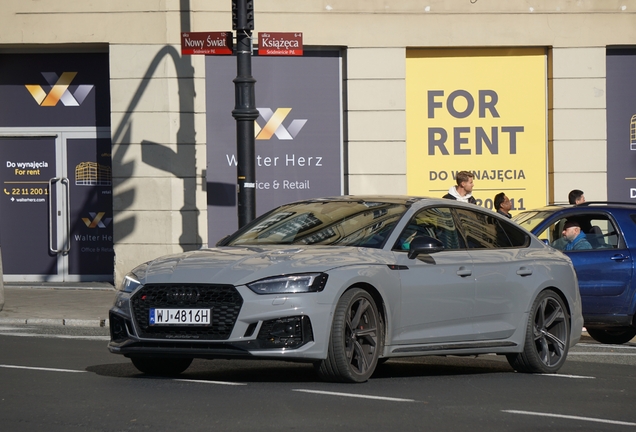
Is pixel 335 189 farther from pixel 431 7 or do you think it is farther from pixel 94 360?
pixel 94 360

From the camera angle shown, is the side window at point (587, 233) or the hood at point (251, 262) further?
the side window at point (587, 233)

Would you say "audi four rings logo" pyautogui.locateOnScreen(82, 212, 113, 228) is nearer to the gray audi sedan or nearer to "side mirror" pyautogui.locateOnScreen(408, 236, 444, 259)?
the gray audi sedan

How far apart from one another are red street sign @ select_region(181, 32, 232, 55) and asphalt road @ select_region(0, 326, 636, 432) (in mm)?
6468

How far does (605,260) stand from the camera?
12219mm

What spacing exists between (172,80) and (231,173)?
183 centimetres

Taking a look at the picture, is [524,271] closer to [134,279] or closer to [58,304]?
[134,279]

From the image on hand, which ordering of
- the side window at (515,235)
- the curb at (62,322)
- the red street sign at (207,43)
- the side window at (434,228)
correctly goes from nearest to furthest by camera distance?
the side window at (434,228) < the side window at (515,235) < the curb at (62,322) < the red street sign at (207,43)

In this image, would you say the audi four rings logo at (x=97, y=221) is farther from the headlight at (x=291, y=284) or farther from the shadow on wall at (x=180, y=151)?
the headlight at (x=291, y=284)

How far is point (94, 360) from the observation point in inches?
395

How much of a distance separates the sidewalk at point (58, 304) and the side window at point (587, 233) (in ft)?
19.2

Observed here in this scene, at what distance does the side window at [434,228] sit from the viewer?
29.5 ft

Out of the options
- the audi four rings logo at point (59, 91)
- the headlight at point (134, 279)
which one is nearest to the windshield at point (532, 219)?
the headlight at point (134, 279)

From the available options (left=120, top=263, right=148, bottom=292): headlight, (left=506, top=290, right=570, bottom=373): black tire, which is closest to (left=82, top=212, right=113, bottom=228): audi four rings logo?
(left=506, top=290, right=570, bottom=373): black tire

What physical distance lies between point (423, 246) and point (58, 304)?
9.33 m
